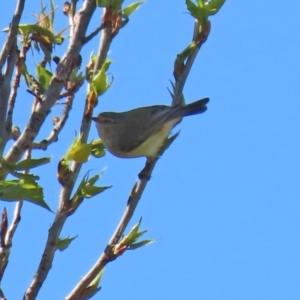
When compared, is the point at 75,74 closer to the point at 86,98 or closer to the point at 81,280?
the point at 86,98

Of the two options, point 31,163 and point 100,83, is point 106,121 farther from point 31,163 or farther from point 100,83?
point 31,163

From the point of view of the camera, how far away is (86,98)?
312cm

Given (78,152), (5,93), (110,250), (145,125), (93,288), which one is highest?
(145,125)

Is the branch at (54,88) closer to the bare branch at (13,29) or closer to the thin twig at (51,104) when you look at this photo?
the thin twig at (51,104)

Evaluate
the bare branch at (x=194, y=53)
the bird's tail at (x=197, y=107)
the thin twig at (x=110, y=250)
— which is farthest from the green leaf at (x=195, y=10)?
the bird's tail at (x=197, y=107)

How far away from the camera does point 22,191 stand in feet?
8.61

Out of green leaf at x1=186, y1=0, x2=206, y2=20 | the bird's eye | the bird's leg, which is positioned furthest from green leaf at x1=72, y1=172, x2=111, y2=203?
the bird's eye

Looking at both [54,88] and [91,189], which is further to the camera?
[91,189]

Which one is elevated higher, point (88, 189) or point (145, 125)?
point (145, 125)

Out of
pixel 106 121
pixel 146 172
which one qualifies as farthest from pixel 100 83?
pixel 106 121

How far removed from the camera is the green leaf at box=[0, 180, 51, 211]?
2537 millimetres

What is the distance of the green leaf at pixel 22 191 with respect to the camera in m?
2.54

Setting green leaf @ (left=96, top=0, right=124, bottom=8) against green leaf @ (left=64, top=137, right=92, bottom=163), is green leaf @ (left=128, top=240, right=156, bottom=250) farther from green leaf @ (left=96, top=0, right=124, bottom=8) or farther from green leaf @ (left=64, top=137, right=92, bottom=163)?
green leaf @ (left=96, top=0, right=124, bottom=8)

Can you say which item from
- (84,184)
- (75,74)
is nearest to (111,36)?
(75,74)
